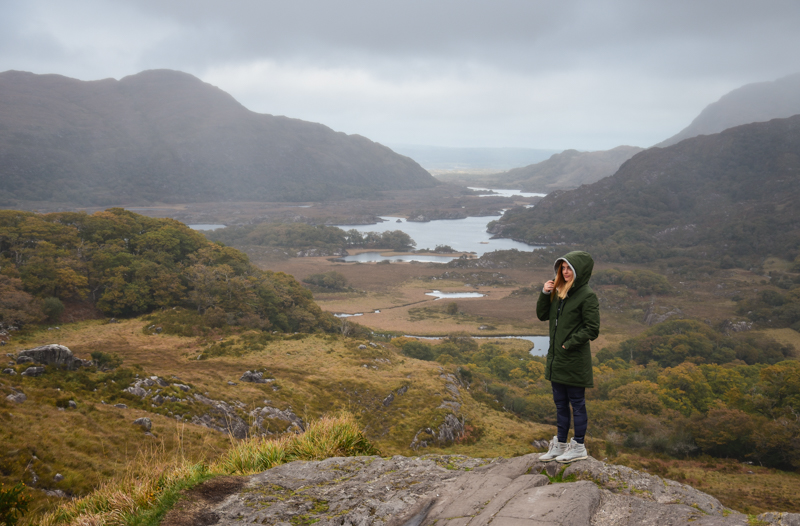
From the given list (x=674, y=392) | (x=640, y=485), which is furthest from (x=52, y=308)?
(x=674, y=392)

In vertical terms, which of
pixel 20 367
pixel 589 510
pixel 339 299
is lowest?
pixel 339 299

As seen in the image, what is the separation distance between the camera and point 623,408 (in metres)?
34.6

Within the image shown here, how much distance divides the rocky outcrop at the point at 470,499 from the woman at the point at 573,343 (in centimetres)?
40

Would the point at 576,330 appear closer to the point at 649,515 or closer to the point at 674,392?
the point at 649,515

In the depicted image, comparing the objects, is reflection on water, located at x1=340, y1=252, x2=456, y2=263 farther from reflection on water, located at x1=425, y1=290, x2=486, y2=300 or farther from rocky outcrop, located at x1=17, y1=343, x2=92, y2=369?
rocky outcrop, located at x1=17, y1=343, x2=92, y2=369

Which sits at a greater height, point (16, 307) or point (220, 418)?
point (16, 307)

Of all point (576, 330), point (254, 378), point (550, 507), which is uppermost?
point (576, 330)

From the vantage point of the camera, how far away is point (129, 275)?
39.6 metres

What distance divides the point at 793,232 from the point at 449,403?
132 meters

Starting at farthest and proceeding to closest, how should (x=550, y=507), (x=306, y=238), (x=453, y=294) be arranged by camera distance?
1. (x=306, y=238)
2. (x=453, y=294)
3. (x=550, y=507)

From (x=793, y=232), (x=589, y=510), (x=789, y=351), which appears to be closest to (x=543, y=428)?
(x=589, y=510)

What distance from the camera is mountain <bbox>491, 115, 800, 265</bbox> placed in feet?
405

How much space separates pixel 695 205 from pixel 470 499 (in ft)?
608

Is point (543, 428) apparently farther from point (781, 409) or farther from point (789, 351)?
point (789, 351)
